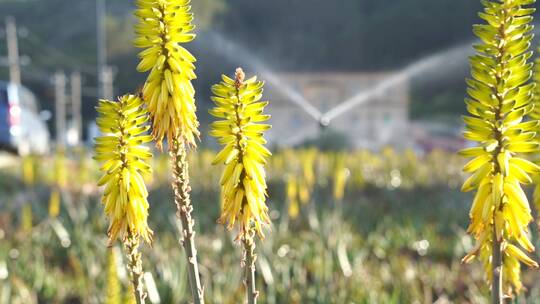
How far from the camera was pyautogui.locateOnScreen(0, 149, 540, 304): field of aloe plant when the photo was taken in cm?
451

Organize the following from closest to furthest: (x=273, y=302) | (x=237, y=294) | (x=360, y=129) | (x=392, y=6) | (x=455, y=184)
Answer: (x=273, y=302), (x=237, y=294), (x=455, y=184), (x=360, y=129), (x=392, y=6)

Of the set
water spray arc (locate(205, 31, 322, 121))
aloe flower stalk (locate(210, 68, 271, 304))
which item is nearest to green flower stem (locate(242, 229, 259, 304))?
aloe flower stalk (locate(210, 68, 271, 304))

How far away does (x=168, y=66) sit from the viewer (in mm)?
1487

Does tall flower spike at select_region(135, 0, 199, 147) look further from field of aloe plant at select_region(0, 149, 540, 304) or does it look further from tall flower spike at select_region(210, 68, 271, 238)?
field of aloe plant at select_region(0, 149, 540, 304)

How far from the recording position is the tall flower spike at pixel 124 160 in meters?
1.46

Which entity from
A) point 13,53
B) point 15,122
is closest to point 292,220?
point 15,122

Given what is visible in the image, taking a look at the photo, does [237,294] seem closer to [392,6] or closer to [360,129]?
[360,129]

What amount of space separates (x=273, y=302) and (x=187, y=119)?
284 cm

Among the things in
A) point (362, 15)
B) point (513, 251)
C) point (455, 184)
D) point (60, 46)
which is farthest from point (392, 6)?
point (60, 46)

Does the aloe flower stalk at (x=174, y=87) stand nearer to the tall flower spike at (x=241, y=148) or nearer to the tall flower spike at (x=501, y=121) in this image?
the tall flower spike at (x=241, y=148)

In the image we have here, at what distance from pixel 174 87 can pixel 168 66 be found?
4 cm

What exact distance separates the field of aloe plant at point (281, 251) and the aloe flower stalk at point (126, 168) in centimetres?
38

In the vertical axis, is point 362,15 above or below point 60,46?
below

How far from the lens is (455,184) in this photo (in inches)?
458
